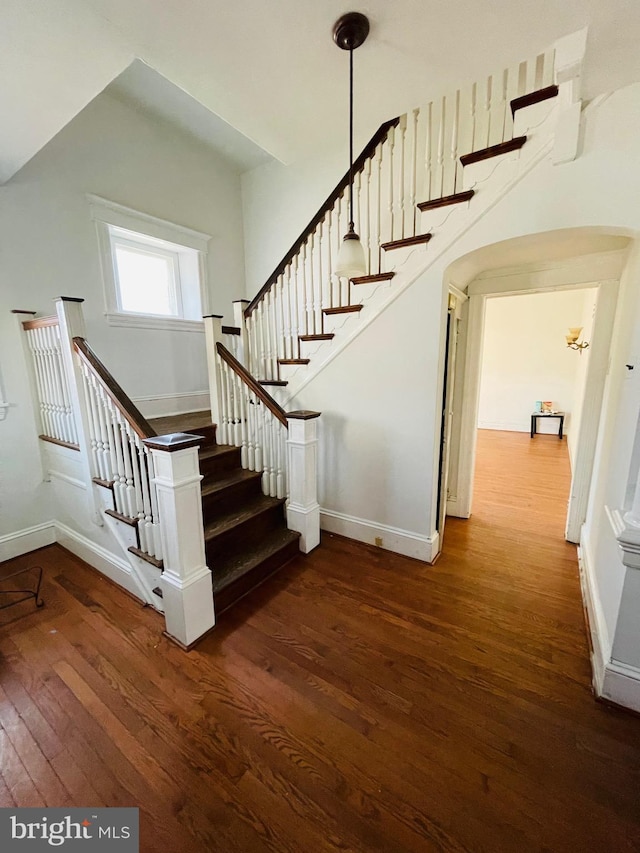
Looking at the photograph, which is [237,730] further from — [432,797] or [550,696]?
[550,696]

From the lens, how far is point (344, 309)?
2564 millimetres

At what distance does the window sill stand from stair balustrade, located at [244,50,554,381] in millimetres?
Answer: 1007

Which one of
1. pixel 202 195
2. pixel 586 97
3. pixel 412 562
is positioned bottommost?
pixel 412 562

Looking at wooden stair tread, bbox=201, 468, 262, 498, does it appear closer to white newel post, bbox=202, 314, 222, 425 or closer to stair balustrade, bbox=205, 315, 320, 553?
stair balustrade, bbox=205, 315, 320, 553

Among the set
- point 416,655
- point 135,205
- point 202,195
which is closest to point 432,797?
point 416,655

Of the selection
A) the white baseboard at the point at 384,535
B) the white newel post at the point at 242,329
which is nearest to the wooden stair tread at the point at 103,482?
the white newel post at the point at 242,329

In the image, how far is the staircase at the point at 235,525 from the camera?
2.17m

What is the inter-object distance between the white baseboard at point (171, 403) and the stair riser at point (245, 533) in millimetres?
1722

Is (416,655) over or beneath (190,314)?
beneath

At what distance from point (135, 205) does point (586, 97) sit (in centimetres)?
344

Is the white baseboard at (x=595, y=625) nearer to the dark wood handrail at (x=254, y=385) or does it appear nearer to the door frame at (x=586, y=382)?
the door frame at (x=586, y=382)

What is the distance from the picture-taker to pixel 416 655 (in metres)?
1.75

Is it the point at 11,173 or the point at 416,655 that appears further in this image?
the point at 11,173

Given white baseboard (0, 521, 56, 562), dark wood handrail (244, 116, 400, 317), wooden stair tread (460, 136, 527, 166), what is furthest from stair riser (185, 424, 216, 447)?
wooden stair tread (460, 136, 527, 166)
